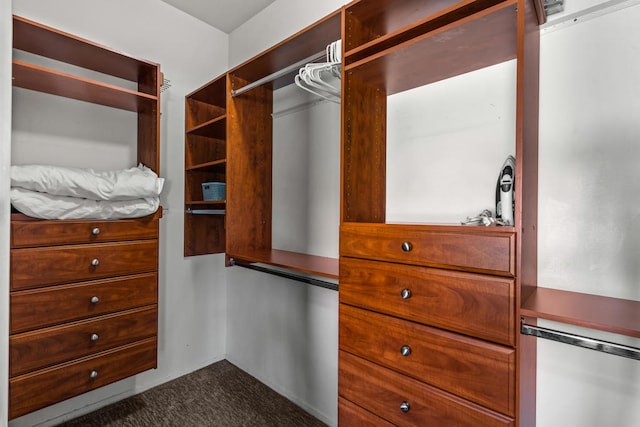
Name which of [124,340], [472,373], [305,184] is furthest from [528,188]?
[124,340]

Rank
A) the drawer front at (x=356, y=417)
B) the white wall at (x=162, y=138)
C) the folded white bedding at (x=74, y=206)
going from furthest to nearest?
the white wall at (x=162, y=138)
the folded white bedding at (x=74, y=206)
the drawer front at (x=356, y=417)

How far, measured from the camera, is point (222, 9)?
2.41 meters

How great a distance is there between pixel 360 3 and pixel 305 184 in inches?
40.6

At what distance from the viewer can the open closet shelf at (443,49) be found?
1.04 meters

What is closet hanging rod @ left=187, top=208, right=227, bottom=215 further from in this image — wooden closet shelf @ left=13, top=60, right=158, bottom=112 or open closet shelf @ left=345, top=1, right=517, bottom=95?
open closet shelf @ left=345, top=1, right=517, bottom=95

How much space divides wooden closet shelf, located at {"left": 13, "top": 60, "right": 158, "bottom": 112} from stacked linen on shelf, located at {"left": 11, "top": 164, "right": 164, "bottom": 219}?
466mm

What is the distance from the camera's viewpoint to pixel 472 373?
3.18 feet

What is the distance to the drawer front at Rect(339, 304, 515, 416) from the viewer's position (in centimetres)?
92

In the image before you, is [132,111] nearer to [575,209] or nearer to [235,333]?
[235,333]

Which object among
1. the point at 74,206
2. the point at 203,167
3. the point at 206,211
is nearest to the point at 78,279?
the point at 74,206

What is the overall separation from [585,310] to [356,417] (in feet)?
2.85

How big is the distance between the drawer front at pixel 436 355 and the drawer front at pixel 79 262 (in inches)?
49.5

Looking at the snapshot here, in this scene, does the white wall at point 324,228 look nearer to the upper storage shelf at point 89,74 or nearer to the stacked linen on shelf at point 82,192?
the upper storage shelf at point 89,74

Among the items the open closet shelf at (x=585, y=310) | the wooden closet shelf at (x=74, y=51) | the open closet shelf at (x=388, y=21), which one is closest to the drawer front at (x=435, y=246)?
the open closet shelf at (x=585, y=310)
